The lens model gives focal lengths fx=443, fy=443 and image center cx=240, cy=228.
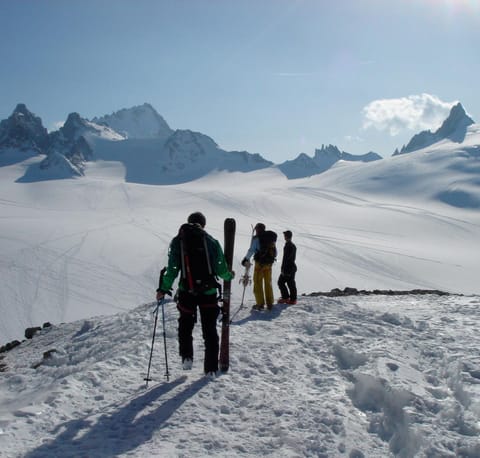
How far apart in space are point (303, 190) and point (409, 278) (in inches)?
2842

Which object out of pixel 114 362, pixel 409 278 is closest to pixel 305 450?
pixel 114 362

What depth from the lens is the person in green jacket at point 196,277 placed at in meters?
5.62

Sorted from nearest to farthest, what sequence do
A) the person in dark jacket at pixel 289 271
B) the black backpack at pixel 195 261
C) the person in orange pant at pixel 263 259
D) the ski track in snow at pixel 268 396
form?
the ski track in snow at pixel 268 396 < the black backpack at pixel 195 261 < the person in orange pant at pixel 263 259 < the person in dark jacket at pixel 289 271

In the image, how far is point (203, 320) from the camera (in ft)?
18.9

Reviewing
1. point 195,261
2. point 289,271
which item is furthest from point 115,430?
point 289,271

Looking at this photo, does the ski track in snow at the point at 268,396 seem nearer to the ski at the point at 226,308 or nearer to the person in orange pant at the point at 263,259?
the ski at the point at 226,308

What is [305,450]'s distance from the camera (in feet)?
13.9

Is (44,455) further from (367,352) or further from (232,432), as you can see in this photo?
(367,352)

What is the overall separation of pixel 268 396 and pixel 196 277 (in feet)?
5.52

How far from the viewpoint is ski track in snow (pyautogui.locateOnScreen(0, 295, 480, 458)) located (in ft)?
14.1

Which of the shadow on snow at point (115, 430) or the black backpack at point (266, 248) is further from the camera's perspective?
the black backpack at point (266, 248)

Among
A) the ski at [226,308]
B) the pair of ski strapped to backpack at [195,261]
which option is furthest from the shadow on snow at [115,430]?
the pair of ski strapped to backpack at [195,261]

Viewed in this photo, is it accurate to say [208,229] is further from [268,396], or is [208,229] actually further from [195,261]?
[268,396]

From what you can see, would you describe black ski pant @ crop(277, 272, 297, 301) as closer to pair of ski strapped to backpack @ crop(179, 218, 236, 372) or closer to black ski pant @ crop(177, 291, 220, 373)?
black ski pant @ crop(177, 291, 220, 373)
